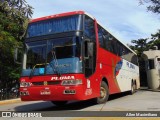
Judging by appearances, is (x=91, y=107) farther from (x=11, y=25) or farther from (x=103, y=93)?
(x=11, y=25)

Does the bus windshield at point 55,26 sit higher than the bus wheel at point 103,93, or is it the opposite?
the bus windshield at point 55,26

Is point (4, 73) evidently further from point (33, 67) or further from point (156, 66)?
point (156, 66)

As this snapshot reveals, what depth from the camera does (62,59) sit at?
37.0ft

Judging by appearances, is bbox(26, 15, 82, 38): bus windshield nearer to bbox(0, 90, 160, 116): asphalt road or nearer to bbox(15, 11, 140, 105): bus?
bbox(15, 11, 140, 105): bus

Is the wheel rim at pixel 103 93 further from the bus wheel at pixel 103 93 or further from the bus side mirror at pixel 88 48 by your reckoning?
the bus side mirror at pixel 88 48

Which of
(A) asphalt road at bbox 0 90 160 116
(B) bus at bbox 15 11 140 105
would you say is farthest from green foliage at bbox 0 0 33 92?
(B) bus at bbox 15 11 140 105

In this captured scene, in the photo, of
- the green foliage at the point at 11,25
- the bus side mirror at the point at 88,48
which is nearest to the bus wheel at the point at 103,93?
the bus side mirror at the point at 88,48

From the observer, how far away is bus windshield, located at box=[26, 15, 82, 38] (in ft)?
38.4

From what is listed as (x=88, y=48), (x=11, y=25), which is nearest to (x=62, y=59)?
(x=88, y=48)

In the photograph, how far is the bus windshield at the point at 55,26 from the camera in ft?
38.4

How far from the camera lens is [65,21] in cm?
1197

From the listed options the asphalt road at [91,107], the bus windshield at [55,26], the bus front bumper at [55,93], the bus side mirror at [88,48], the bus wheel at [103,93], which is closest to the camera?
the bus front bumper at [55,93]

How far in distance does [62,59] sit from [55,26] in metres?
1.46

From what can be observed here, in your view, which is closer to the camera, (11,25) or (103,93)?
(103,93)
